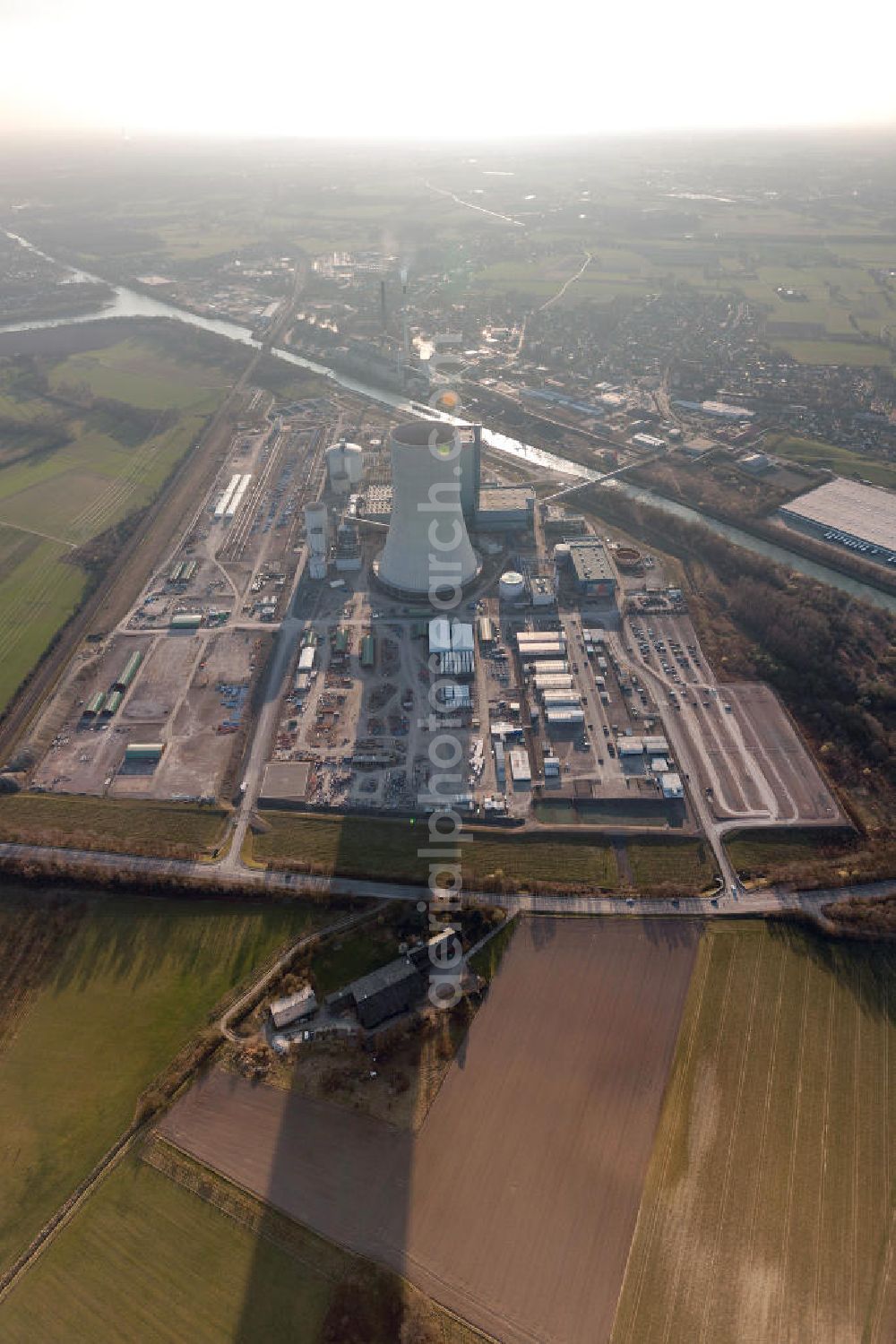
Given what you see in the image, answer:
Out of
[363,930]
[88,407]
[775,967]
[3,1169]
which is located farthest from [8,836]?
[88,407]

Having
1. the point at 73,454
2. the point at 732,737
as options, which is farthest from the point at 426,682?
the point at 73,454

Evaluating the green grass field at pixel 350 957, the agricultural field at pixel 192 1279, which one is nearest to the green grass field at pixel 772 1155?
the agricultural field at pixel 192 1279

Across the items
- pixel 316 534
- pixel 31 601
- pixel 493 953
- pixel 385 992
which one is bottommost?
pixel 493 953

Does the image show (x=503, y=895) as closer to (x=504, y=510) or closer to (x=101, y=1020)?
(x=101, y=1020)

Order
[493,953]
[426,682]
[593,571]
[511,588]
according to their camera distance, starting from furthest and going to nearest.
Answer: [593,571] → [511,588] → [426,682] → [493,953]

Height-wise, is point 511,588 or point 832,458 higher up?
point 832,458

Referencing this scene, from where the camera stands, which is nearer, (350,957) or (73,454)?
(350,957)
